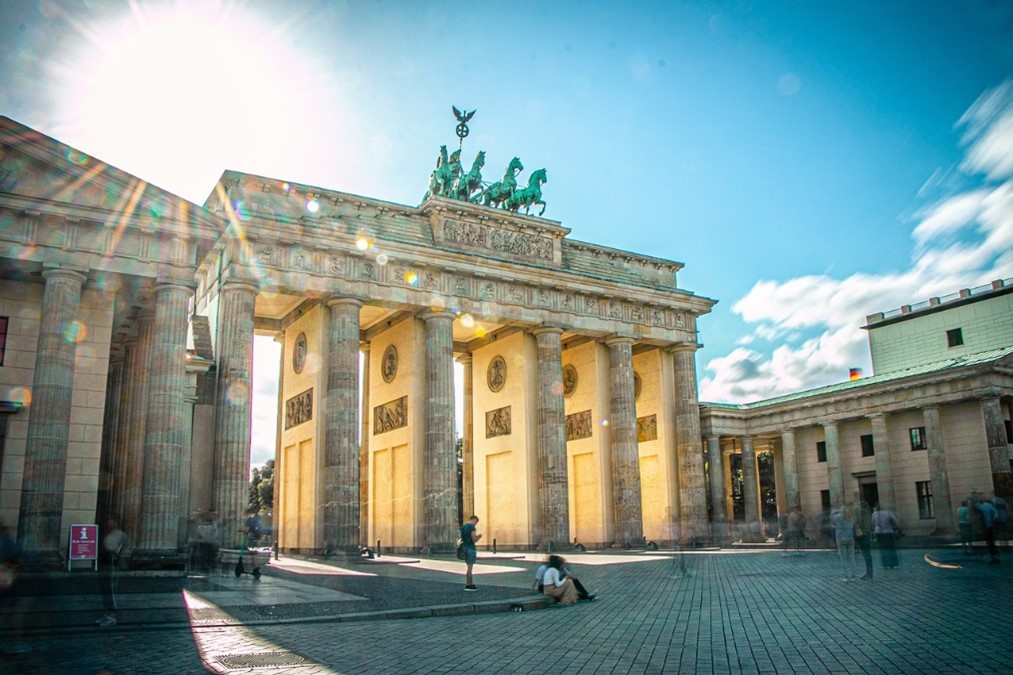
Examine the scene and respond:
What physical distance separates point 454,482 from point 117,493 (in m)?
15.5

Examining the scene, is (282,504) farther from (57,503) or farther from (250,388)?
(57,503)

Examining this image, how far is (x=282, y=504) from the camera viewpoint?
128ft

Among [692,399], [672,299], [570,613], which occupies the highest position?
[672,299]

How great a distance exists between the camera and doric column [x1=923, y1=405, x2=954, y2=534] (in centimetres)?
3978

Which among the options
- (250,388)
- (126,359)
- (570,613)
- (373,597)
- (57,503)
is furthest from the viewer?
(250,388)

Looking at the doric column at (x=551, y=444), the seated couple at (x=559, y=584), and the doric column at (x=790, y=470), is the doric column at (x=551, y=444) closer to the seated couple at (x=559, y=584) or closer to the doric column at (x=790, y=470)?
the doric column at (x=790, y=470)

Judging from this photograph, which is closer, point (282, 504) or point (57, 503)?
point (57, 503)

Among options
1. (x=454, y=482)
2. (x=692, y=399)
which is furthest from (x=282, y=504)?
(x=692, y=399)

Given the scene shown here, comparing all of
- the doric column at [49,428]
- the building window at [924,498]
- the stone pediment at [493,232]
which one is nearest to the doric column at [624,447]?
the stone pediment at [493,232]

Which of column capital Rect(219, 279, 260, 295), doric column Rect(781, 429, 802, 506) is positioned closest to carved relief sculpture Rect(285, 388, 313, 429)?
column capital Rect(219, 279, 260, 295)

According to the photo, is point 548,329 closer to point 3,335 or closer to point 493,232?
point 493,232

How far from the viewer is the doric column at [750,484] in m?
51.2

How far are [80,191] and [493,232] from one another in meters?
21.6

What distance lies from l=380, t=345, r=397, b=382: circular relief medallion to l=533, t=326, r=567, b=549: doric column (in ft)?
24.6
